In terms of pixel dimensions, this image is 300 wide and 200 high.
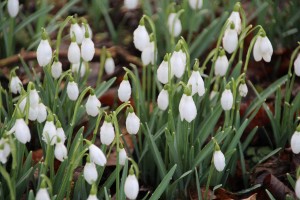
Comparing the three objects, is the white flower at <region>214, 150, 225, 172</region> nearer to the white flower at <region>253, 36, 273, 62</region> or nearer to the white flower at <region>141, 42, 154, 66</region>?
the white flower at <region>253, 36, 273, 62</region>

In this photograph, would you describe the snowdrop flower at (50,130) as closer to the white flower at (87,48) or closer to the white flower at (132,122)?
the white flower at (132,122)

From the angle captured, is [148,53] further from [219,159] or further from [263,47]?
[219,159]

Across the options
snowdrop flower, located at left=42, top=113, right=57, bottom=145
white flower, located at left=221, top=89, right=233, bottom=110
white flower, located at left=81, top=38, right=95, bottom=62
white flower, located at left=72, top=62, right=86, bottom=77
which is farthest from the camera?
white flower, located at left=72, top=62, right=86, bottom=77

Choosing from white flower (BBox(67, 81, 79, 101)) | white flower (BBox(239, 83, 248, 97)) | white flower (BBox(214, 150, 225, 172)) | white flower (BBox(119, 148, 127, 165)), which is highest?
white flower (BBox(67, 81, 79, 101))

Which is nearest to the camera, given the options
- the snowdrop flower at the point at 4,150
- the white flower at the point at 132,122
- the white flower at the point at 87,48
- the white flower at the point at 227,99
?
the snowdrop flower at the point at 4,150

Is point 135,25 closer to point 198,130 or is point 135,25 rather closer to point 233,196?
point 198,130

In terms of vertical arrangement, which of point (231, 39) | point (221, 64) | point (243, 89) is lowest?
point (243, 89)

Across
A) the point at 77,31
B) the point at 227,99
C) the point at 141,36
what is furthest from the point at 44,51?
the point at 227,99

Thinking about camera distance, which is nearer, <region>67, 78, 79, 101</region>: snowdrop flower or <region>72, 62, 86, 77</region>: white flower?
<region>67, 78, 79, 101</region>: snowdrop flower

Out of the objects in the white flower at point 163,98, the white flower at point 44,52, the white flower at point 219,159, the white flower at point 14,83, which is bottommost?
the white flower at point 219,159

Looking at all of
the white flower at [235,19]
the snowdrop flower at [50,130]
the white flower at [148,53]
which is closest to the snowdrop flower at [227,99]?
the white flower at [235,19]

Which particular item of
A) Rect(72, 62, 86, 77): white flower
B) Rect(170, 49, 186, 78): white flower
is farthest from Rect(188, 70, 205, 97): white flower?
Rect(72, 62, 86, 77): white flower

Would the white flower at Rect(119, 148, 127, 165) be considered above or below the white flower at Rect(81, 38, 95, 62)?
below
